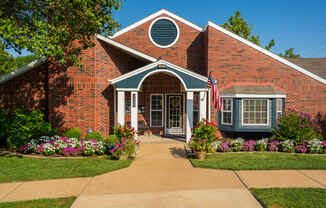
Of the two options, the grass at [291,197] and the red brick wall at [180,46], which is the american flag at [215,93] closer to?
the red brick wall at [180,46]

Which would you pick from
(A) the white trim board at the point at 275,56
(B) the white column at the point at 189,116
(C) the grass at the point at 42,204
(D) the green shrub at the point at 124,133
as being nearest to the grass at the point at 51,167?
(D) the green shrub at the point at 124,133

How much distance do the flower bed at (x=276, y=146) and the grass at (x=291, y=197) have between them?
4.18 m

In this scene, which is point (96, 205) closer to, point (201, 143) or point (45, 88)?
point (201, 143)

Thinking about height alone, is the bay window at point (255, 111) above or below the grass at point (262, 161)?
above

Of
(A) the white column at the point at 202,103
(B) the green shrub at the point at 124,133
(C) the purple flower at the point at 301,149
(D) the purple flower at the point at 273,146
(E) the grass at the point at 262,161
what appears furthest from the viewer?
(A) the white column at the point at 202,103

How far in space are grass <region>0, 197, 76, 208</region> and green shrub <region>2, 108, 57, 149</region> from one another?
4979 millimetres

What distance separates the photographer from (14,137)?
8.80m

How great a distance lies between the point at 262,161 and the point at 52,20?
9.88 meters

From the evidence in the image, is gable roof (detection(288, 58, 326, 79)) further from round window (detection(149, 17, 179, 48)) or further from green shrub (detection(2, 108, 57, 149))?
green shrub (detection(2, 108, 57, 149))

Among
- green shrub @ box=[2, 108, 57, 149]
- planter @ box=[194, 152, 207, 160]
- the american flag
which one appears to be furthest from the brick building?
planter @ box=[194, 152, 207, 160]

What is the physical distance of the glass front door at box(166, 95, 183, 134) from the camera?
1340cm

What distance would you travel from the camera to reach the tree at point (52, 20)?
23.8 feet

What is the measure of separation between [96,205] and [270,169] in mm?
5515

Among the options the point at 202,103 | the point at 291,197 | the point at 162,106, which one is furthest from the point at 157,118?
the point at 291,197
